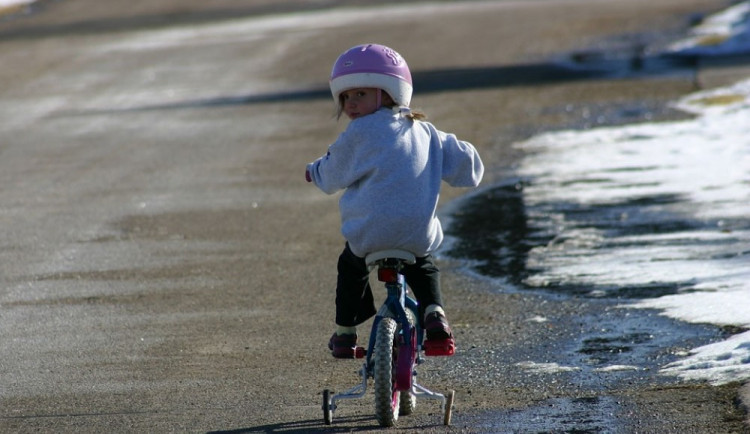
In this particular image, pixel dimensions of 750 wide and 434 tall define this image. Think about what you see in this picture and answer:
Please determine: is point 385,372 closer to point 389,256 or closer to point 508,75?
point 389,256

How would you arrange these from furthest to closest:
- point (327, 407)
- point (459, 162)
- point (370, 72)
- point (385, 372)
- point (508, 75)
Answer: point (508, 75), point (459, 162), point (327, 407), point (370, 72), point (385, 372)

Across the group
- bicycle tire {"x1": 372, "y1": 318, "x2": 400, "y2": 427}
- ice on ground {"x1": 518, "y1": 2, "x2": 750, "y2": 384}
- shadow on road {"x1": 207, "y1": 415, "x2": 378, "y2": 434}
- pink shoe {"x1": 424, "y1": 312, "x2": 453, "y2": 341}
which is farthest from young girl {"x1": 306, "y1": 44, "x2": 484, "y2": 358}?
ice on ground {"x1": 518, "y1": 2, "x2": 750, "y2": 384}

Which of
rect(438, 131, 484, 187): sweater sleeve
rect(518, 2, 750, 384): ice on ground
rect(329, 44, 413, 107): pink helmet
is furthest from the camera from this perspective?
rect(518, 2, 750, 384): ice on ground

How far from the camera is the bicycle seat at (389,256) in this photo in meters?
5.48

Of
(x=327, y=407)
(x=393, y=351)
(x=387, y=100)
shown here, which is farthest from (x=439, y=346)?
(x=387, y=100)

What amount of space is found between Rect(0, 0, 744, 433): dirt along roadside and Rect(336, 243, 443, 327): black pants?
472 mm

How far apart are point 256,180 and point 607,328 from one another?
5.57 meters

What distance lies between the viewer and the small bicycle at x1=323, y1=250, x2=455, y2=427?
5344 mm

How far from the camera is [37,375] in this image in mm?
6664

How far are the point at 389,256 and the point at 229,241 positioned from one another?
14.9 feet

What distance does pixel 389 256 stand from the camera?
18.0ft

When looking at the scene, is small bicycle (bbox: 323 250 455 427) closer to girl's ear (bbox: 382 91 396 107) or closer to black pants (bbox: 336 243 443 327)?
black pants (bbox: 336 243 443 327)

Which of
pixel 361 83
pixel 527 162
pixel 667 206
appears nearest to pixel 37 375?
pixel 361 83

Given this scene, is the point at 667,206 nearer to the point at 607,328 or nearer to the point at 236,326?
the point at 607,328
